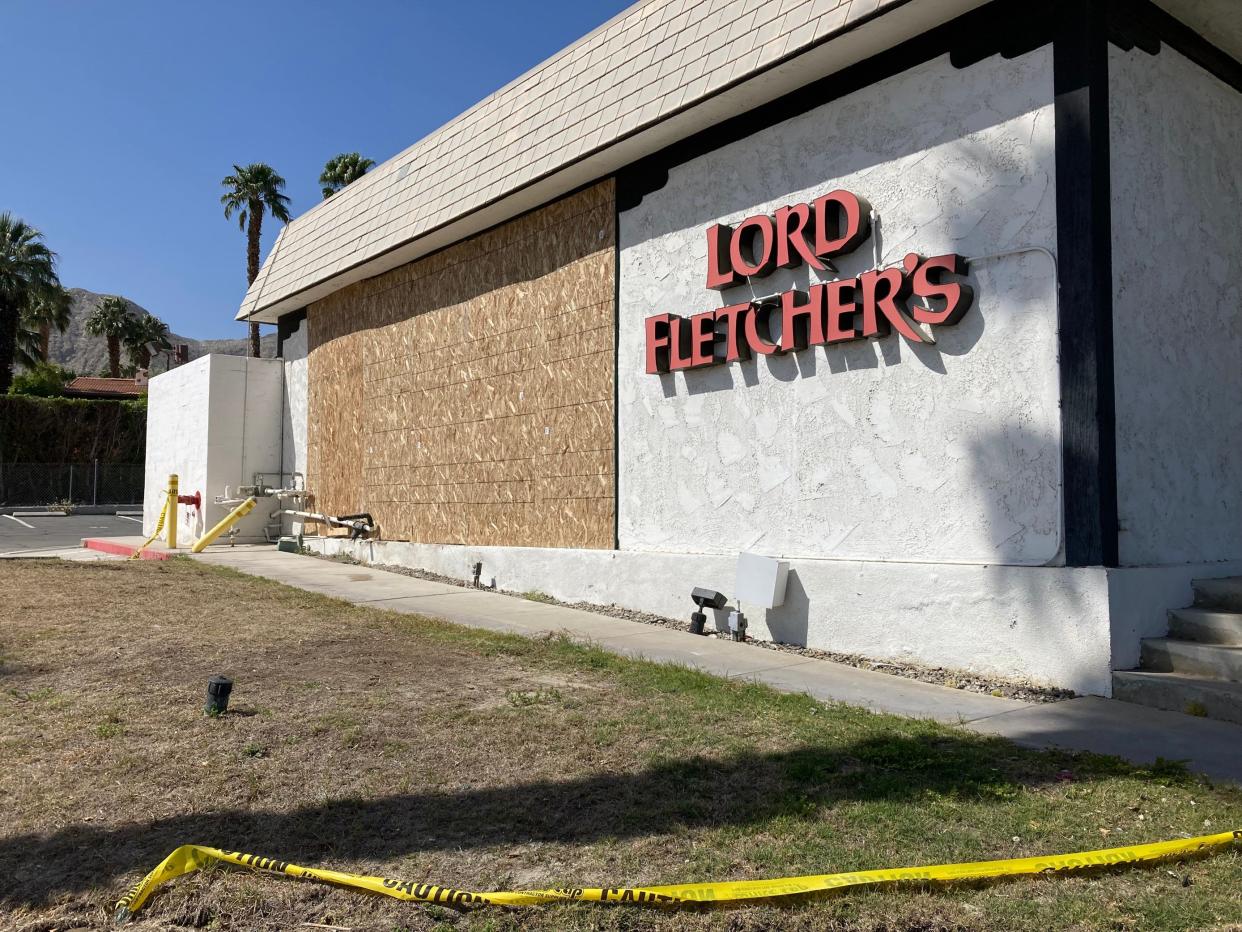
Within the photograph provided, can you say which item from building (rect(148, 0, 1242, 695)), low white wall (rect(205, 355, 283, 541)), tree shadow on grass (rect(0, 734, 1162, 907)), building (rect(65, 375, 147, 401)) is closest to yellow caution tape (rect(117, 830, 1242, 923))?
tree shadow on grass (rect(0, 734, 1162, 907))

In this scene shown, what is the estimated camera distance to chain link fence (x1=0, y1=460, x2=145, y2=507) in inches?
1500

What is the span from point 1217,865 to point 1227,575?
4.89 m

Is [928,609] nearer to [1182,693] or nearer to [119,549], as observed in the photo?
[1182,693]

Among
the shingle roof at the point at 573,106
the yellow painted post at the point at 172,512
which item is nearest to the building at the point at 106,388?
the yellow painted post at the point at 172,512

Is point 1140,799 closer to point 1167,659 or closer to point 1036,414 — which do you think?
point 1167,659

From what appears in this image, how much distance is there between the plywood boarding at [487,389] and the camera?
11930 mm

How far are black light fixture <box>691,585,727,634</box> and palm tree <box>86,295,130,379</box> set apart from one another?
72.2 metres

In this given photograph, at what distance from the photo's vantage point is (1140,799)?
15.0 feet

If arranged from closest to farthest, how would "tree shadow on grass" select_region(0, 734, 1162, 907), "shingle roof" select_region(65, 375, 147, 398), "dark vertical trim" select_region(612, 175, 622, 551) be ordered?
"tree shadow on grass" select_region(0, 734, 1162, 907) < "dark vertical trim" select_region(612, 175, 622, 551) < "shingle roof" select_region(65, 375, 147, 398)

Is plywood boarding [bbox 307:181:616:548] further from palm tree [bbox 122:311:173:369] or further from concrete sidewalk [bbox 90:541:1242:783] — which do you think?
palm tree [bbox 122:311:173:369]

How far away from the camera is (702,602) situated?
948 cm

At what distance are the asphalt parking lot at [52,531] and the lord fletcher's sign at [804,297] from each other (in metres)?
13.8

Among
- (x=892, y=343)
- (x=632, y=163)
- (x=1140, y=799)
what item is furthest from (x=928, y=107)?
(x=1140, y=799)

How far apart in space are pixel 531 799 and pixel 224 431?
1670 cm
